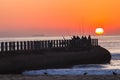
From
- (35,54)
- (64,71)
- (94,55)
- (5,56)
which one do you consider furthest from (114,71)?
(94,55)

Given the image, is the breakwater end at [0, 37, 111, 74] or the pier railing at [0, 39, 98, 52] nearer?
the breakwater end at [0, 37, 111, 74]

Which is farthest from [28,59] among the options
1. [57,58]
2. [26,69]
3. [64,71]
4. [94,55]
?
[94,55]

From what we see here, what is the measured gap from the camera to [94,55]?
4900 cm

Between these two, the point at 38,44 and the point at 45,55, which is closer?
the point at 45,55

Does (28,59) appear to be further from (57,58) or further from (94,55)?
(94,55)

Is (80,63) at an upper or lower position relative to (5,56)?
lower

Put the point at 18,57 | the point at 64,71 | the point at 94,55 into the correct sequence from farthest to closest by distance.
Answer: the point at 94,55 → the point at 64,71 → the point at 18,57

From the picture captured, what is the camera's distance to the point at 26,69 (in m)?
33.1

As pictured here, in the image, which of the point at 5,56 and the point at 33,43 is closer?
the point at 5,56

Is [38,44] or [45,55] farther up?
[38,44]

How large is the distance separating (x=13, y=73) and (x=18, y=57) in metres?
1.66

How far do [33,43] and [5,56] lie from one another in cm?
1081

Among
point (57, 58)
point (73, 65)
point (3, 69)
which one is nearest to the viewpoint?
point (3, 69)

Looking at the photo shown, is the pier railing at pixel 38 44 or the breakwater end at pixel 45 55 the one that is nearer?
the breakwater end at pixel 45 55
